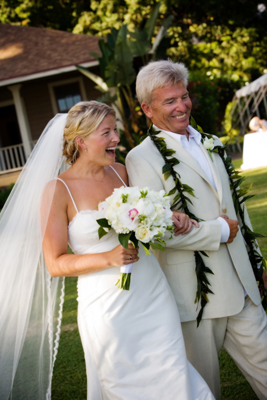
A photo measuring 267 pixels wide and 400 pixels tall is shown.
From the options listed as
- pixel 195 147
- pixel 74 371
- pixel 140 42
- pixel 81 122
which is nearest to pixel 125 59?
pixel 140 42

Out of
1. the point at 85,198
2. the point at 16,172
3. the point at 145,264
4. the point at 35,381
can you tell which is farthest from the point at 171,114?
the point at 16,172

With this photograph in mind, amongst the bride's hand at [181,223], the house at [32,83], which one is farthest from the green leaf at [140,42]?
the bride's hand at [181,223]

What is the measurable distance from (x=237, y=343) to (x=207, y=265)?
1.82 ft

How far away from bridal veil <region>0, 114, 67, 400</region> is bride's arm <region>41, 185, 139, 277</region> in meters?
0.21

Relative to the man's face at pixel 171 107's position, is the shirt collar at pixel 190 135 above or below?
below

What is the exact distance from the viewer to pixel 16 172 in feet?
60.4

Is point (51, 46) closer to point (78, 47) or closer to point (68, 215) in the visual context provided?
point (78, 47)

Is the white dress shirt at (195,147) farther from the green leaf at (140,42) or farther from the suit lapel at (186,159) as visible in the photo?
the green leaf at (140,42)

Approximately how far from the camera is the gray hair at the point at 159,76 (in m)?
2.86

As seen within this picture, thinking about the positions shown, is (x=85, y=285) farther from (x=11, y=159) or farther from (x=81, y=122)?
(x=11, y=159)

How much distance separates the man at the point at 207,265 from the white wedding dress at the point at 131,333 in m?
0.19

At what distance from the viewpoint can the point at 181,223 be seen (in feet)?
8.76

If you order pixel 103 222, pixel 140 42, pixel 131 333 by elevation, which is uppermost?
pixel 140 42

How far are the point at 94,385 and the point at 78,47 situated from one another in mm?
17506
